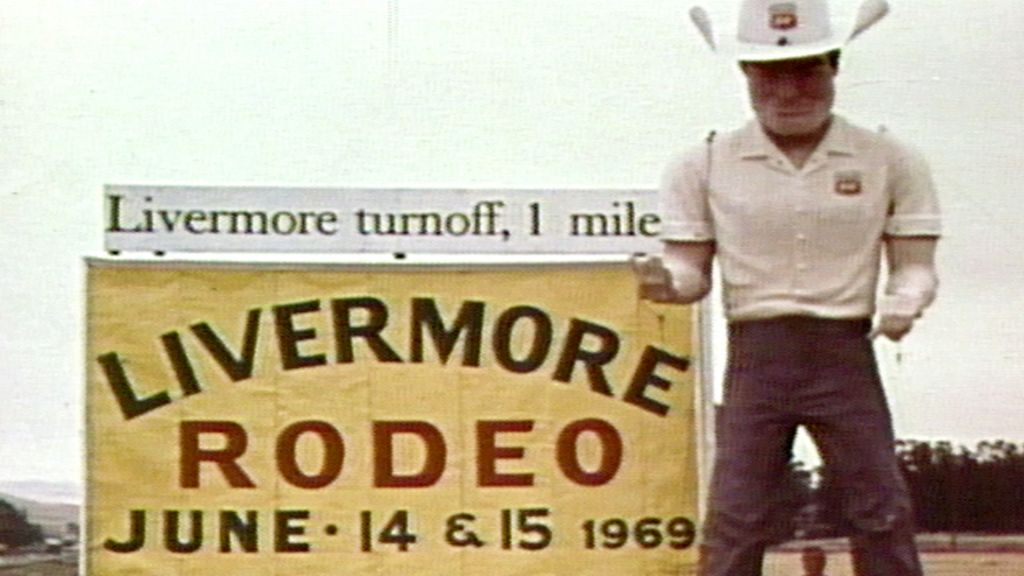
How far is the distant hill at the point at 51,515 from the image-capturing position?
3.11 metres

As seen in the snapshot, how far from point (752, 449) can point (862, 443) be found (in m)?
0.13

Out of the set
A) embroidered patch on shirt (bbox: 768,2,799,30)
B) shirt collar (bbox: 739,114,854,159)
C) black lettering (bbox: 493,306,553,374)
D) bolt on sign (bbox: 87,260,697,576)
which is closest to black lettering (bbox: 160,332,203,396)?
bolt on sign (bbox: 87,260,697,576)

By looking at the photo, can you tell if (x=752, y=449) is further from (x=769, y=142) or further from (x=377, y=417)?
(x=377, y=417)

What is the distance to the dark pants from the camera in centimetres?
293

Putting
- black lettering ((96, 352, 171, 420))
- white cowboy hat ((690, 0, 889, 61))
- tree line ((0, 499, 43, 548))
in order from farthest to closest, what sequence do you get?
black lettering ((96, 352, 171, 420)), tree line ((0, 499, 43, 548)), white cowboy hat ((690, 0, 889, 61))

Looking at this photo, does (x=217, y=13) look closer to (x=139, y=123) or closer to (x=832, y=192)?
(x=139, y=123)

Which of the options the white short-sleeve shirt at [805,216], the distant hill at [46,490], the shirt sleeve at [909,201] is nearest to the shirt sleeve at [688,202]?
the white short-sleeve shirt at [805,216]

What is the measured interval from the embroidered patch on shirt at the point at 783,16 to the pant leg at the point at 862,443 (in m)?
0.38

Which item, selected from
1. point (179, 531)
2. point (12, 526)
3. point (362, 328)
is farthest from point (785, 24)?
point (12, 526)

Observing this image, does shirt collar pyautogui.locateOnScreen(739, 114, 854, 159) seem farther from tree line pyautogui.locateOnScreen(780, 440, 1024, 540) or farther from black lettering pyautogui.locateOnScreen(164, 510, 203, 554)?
black lettering pyautogui.locateOnScreen(164, 510, 203, 554)

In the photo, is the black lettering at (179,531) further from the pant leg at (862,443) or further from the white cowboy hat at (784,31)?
the white cowboy hat at (784,31)

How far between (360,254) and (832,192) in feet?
2.11

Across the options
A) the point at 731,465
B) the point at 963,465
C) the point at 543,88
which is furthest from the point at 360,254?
the point at 963,465

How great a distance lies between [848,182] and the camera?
9.61 feet
